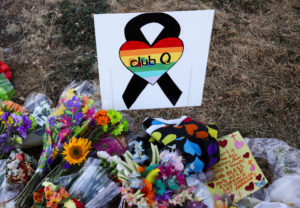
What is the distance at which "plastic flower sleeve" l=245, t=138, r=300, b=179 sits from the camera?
4.70 ft

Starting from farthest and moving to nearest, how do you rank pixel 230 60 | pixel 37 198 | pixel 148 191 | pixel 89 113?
1. pixel 230 60
2. pixel 89 113
3. pixel 37 198
4. pixel 148 191

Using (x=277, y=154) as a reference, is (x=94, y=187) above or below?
above

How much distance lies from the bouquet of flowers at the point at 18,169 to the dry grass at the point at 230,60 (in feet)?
2.19

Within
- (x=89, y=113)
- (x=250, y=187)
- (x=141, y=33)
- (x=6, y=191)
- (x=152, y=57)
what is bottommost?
(x=250, y=187)

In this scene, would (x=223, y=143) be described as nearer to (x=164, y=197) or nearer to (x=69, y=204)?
(x=164, y=197)

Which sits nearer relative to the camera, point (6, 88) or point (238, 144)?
point (238, 144)

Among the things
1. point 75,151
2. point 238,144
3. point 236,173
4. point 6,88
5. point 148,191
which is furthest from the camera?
point 6,88

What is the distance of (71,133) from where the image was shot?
1.24 m

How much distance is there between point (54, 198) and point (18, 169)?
0.30 meters

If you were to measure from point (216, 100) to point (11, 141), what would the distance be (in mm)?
1251

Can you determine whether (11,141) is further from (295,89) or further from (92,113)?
(295,89)

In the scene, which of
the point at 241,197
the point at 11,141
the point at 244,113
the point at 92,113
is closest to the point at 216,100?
the point at 244,113

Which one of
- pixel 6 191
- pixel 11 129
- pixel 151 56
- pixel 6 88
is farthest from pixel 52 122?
pixel 6 88

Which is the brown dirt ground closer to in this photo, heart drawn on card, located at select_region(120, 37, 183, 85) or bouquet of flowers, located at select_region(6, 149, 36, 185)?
heart drawn on card, located at select_region(120, 37, 183, 85)
